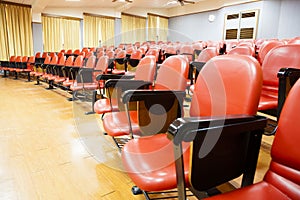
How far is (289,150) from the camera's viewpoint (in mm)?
774

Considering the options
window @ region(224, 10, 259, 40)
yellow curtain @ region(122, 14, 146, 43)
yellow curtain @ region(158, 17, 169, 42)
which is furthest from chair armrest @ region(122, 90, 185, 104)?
yellow curtain @ region(158, 17, 169, 42)

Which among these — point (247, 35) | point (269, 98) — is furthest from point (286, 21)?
point (269, 98)

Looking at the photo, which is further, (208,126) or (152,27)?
(152,27)

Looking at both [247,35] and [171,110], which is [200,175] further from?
[247,35]

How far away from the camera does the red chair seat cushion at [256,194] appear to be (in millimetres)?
763

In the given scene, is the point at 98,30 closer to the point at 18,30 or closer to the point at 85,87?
the point at 18,30

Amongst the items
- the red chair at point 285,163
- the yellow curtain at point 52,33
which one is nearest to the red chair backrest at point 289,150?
the red chair at point 285,163

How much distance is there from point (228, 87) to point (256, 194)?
1.59 feet

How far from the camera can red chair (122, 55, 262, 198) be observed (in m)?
0.88

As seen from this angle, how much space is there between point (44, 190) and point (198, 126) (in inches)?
51.3

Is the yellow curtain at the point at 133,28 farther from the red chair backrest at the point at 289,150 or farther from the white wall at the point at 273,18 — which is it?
the red chair backrest at the point at 289,150

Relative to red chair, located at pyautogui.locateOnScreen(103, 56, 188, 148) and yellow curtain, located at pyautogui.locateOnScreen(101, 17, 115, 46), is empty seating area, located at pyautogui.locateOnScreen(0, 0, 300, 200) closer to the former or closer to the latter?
red chair, located at pyautogui.locateOnScreen(103, 56, 188, 148)

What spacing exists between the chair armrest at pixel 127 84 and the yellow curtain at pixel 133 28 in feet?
36.4

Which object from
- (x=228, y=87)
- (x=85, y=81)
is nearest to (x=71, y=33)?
(x=85, y=81)
